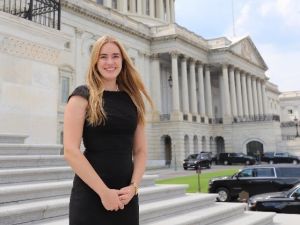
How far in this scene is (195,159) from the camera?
4491cm

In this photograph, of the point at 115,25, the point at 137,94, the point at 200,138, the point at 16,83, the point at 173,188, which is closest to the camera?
the point at 137,94

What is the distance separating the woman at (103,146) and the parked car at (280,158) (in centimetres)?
4968

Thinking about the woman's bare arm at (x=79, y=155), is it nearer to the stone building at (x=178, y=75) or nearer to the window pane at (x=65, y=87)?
the stone building at (x=178, y=75)

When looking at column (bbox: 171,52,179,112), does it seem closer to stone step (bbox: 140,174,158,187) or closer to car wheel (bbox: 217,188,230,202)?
car wheel (bbox: 217,188,230,202)

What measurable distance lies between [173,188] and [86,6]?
132ft

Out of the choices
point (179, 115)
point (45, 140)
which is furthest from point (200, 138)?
point (45, 140)

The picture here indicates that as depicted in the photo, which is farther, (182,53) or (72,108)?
(182,53)

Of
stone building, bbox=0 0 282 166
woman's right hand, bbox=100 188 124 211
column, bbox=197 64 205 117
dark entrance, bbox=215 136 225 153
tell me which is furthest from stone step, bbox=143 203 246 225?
dark entrance, bbox=215 136 225 153

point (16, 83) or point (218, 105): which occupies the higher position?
point (218, 105)

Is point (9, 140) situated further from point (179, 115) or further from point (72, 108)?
point (179, 115)

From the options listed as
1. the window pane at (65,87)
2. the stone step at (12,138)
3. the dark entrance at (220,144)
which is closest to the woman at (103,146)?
the stone step at (12,138)

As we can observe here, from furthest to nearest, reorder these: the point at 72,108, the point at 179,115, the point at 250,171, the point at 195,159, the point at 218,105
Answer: the point at 218,105 < the point at 179,115 < the point at 195,159 < the point at 250,171 < the point at 72,108

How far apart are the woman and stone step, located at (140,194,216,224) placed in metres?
3.30

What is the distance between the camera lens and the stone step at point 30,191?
544cm
